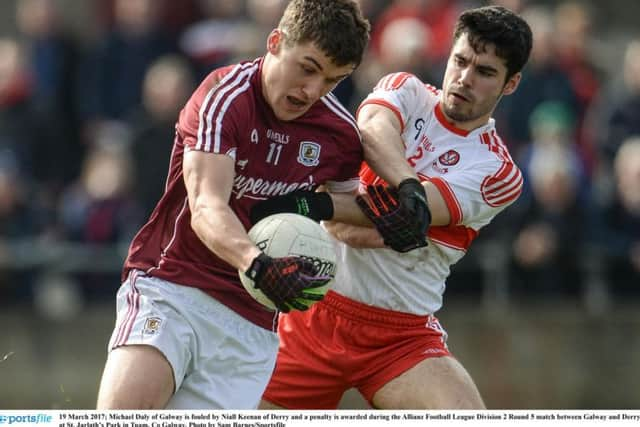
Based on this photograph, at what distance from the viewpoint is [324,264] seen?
6.53 meters

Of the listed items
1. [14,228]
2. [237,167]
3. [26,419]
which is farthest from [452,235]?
[14,228]

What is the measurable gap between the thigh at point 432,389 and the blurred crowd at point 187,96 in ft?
14.6

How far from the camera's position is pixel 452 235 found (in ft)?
25.7

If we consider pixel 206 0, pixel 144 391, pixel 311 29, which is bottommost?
pixel 206 0

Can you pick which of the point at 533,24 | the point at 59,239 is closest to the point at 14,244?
the point at 59,239

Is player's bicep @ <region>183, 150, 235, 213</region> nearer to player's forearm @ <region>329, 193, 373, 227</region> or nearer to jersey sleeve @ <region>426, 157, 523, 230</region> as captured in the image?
→ player's forearm @ <region>329, 193, 373, 227</region>

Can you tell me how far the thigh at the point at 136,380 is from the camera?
6387mm

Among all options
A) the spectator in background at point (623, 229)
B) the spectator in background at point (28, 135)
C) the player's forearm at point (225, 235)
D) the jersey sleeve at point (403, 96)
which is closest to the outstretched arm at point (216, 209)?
the player's forearm at point (225, 235)

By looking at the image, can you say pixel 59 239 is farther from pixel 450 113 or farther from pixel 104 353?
pixel 450 113

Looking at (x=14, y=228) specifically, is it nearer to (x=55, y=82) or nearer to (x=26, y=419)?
(x=55, y=82)

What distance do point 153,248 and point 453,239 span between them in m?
1.83

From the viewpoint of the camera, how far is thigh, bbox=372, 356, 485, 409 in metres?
7.55

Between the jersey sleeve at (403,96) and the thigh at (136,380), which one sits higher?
the jersey sleeve at (403,96)

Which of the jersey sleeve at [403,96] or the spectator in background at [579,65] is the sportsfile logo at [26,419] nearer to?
the jersey sleeve at [403,96]
